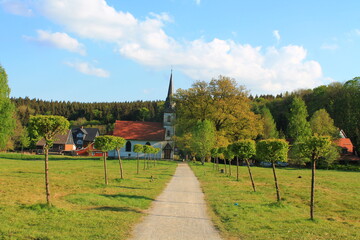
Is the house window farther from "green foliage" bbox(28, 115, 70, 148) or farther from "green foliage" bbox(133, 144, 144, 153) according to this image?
"green foliage" bbox(28, 115, 70, 148)

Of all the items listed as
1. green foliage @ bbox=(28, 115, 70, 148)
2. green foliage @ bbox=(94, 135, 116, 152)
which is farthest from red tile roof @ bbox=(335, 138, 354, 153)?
green foliage @ bbox=(28, 115, 70, 148)

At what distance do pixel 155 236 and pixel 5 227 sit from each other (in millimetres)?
4716

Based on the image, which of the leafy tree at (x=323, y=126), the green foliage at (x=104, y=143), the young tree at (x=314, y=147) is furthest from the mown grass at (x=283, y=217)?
the leafy tree at (x=323, y=126)

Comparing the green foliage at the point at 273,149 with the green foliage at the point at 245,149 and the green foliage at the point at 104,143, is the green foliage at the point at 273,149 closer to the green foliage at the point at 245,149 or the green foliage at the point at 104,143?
the green foliage at the point at 245,149

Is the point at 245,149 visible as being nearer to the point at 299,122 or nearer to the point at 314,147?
the point at 314,147

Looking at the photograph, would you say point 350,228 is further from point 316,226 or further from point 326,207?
point 326,207

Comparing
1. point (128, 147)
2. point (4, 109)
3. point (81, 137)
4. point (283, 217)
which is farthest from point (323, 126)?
point (81, 137)

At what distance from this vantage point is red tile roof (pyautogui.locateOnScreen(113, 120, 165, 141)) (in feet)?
227

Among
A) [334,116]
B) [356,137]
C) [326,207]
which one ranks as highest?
[334,116]

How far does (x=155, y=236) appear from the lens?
31.6ft

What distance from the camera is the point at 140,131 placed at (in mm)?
70750

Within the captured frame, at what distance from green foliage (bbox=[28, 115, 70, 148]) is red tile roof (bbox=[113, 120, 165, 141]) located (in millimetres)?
54696

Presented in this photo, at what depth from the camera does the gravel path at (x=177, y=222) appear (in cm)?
986

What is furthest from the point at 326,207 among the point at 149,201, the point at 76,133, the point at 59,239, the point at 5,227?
the point at 76,133
